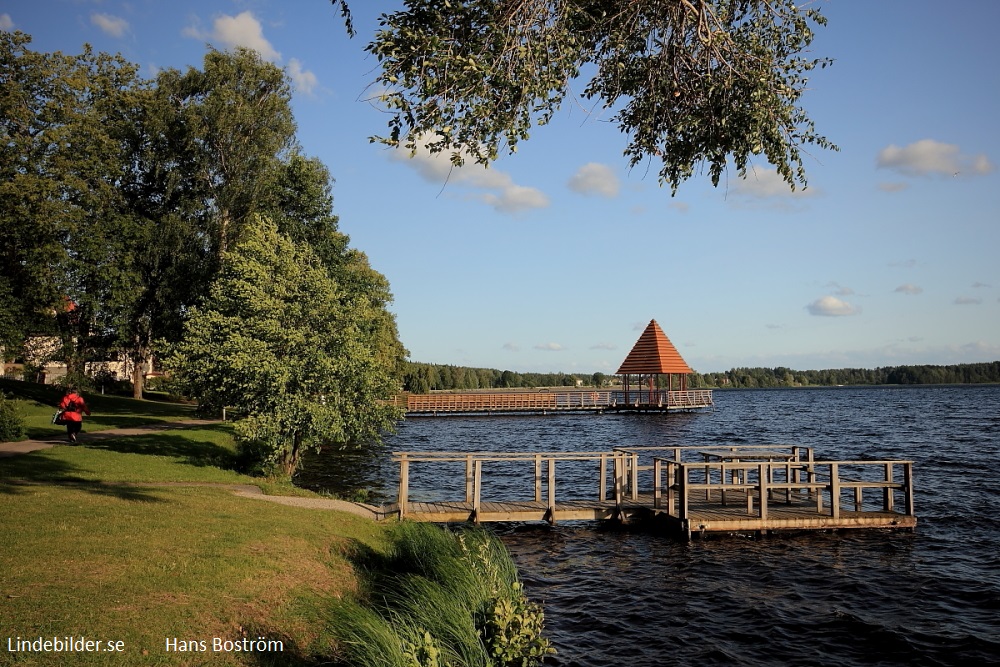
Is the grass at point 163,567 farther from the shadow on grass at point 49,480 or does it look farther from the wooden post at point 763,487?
the wooden post at point 763,487

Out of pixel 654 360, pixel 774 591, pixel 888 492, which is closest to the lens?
pixel 774 591

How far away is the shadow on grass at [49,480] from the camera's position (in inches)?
564

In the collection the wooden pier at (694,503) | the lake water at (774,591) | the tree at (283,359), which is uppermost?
the tree at (283,359)

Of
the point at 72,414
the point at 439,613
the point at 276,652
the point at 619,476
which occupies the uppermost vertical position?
the point at 72,414

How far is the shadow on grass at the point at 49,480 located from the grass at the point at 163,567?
0.04m

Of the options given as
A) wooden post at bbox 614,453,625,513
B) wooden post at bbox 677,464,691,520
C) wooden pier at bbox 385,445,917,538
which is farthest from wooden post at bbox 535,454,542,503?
wooden post at bbox 677,464,691,520

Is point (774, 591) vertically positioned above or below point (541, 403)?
below

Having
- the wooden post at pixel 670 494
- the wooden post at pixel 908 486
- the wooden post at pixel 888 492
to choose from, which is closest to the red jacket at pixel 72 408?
the wooden post at pixel 670 494

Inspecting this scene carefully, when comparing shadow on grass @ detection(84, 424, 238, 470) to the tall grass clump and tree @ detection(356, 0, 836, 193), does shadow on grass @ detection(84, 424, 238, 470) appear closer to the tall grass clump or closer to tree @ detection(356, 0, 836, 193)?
the tall grass clump

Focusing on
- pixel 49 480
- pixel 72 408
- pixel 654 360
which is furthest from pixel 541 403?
pixel 49 480

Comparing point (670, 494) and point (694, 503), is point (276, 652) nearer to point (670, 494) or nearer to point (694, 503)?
point (670, 494)

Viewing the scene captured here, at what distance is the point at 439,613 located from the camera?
8.38m

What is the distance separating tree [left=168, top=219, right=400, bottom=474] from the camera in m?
18.9

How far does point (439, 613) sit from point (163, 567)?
3879mm
